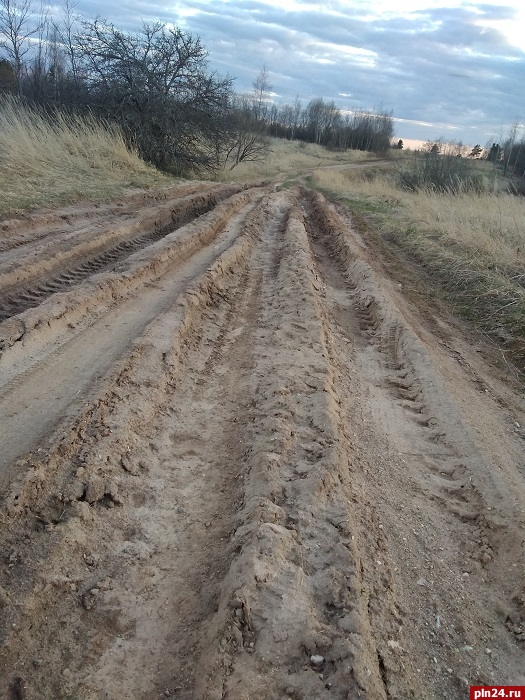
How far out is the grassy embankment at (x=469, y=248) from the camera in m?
7.24

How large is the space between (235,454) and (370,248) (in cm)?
813

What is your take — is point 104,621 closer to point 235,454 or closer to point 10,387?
point 235,454

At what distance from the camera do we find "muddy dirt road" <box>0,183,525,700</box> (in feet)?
7.70

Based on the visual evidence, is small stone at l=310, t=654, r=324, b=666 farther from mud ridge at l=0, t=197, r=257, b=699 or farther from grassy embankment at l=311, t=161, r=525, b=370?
grassy embankment at l=311, t=161, r=525, b=370

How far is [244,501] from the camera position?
325 cm

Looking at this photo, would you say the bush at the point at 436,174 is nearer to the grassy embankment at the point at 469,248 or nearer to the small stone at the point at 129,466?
the grassy embankment at the point at 469,248

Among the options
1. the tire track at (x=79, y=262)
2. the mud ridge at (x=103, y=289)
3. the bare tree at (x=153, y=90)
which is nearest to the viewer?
the mud ridge at (x=103, y=289)

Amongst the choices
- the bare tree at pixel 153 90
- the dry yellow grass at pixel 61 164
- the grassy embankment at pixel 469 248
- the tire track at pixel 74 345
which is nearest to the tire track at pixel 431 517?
the grassy embankment at pixel 469 248

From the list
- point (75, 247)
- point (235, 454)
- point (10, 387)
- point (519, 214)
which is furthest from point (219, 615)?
point (519, 214)

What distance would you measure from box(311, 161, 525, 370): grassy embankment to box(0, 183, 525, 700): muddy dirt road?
48.2 inches

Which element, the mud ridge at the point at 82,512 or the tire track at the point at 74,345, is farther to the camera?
the tire track at the point at 74,345

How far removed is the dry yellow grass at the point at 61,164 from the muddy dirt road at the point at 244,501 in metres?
4.39

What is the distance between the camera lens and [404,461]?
157 inches

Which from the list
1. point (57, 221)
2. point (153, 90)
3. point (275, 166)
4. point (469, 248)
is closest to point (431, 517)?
point (469, 248)
